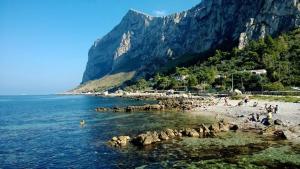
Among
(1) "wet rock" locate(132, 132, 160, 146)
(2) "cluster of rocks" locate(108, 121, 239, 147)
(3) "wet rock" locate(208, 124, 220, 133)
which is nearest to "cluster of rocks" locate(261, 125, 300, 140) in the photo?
(2) "cluster of rocks" locate(108, 121, 239, 147)

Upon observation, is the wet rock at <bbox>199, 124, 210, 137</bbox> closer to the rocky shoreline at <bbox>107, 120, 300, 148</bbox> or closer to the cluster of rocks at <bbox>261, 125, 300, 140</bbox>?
the rocky shoreline at <bbox>107, 120, 300, 148</bbox>

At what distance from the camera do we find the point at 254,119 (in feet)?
184

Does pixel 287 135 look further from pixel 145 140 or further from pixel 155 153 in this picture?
pixel 145 140

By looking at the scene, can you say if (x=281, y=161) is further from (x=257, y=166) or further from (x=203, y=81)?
(x=203, y=81)

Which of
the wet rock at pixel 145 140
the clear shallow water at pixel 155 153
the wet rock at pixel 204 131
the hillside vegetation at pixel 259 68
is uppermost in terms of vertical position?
the hillside vegetation at pixel 259 68

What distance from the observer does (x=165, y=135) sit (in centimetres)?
4422

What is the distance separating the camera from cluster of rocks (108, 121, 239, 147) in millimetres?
41750

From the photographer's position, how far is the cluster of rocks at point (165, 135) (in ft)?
137

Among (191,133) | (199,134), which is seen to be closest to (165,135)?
(191,133)

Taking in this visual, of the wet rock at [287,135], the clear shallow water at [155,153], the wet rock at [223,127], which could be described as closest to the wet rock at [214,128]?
the wet rock at [223,127]

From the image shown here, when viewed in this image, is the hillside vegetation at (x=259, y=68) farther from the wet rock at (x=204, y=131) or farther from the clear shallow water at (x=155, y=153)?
the clear shallow water at (x=155, y=153)

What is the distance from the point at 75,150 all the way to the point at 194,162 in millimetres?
15511

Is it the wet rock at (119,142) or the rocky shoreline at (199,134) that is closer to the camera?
the rocky shoreline at (199,134)

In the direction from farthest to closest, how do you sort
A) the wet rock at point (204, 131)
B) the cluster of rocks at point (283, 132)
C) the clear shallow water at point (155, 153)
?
the wet rock at point (204, 131)
the cluster of rocks at point (283, 132)
the clear shallow water at point (155, 153)
